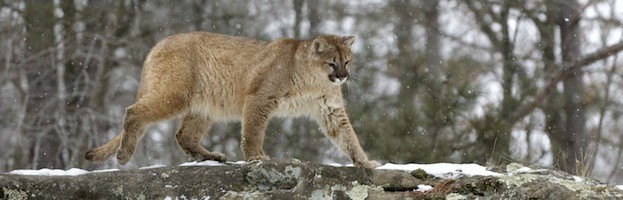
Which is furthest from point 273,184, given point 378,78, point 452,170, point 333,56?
point 378,78

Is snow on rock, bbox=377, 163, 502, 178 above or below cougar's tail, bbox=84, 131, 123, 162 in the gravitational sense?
below

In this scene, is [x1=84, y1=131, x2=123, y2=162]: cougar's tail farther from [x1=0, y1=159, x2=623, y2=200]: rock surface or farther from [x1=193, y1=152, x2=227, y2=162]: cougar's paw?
[x1=0, y1=159, x2=623, y2=200]: rock surface

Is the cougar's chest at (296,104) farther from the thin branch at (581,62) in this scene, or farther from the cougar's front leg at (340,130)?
the thin branch at (581,62)

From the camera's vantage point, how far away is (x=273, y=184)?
509 centimetres

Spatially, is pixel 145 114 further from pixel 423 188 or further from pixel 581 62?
pixel 581 62

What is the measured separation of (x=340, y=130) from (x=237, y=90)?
0.90 m

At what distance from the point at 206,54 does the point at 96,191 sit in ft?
8.50

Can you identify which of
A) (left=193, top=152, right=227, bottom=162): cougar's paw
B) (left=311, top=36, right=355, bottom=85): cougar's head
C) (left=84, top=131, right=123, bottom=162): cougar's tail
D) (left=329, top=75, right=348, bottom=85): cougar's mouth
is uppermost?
(left=311, top=36, right=355, bottom=85): cougar's head

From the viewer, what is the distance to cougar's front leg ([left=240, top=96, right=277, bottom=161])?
23.3ft

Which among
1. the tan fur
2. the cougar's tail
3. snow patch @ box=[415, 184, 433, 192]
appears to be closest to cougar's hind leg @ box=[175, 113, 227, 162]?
the tan fur

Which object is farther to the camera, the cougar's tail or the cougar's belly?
the cougar's belly

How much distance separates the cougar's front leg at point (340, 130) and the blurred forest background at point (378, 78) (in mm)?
4713

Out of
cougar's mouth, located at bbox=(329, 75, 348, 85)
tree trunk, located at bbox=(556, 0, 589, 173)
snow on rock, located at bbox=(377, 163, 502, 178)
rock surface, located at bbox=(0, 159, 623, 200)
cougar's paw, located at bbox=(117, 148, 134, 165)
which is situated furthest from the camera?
tree trunk, located at bbox=(556, 0, 589, 173)

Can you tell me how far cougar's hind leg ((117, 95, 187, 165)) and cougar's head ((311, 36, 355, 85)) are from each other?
4.04 ft
